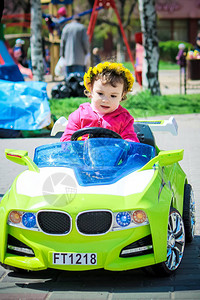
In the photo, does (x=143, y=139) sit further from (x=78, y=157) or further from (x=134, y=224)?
(x=134, y=224)

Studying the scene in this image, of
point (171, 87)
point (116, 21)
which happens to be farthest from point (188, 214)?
point (116, 21)

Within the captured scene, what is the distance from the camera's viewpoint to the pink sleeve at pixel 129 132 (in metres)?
5.00

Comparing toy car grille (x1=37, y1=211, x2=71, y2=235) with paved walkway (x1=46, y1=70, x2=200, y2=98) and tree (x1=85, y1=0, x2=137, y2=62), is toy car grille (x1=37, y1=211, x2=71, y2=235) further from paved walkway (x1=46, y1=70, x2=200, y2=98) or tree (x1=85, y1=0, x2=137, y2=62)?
tree (x1=85, y1=0, x2=137, y2=62)

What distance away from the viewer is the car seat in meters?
5.28

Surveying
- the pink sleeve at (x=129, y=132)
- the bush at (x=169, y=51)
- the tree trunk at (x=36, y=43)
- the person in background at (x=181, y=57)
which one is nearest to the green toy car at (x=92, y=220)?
the pink sleeve at (x=129, y=132)

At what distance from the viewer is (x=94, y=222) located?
12.2 ft

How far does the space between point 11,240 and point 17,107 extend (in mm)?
6689

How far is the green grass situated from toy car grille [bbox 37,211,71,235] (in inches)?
360

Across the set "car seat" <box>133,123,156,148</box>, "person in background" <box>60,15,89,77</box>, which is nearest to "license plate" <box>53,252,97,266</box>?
"car seat" <box>133,123,156,148</box>

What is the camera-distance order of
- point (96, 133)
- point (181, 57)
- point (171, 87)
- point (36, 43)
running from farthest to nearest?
point (171, 87) < point (181, 57) < point (36, 43) < point (96, 133)

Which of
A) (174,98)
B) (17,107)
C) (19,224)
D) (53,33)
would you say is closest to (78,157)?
(19,224)

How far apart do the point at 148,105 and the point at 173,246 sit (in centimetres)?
1032

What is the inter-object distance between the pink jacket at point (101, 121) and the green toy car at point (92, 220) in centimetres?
95

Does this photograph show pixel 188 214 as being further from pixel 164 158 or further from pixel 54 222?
pixel 54 222
